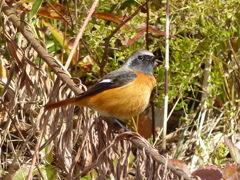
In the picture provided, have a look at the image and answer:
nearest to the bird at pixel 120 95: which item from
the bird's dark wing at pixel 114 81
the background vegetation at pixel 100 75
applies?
the bird's dark wing at pixel 114 81

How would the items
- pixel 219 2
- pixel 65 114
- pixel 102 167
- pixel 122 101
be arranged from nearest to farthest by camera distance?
pixel 102 167
pixel 65 114
pixel 122 101
pixel 219 2

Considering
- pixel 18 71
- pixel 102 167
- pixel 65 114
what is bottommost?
pixel 102 167

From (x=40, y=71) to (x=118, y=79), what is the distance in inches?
27.5

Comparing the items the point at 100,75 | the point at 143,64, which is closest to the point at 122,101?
the point at 143,64

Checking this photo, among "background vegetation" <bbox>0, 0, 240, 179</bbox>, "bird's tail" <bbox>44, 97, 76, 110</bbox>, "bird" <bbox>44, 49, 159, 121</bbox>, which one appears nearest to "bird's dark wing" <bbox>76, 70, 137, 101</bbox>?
"bird" <bbox>44, 49, 159, 121</bbox>

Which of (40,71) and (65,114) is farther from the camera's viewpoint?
(40,71)

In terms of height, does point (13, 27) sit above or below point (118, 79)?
above

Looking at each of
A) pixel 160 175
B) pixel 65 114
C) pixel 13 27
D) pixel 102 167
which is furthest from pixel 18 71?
pixel 160 175

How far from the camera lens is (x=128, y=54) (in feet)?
14.1

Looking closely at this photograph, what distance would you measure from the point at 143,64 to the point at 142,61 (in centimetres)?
3

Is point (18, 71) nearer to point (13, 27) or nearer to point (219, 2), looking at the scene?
point (13, 27)

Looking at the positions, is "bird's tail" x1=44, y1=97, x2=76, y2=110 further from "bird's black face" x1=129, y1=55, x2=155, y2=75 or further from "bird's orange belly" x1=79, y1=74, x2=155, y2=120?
"bird's black face" x1=129, y1=55, x2=155, y2=75

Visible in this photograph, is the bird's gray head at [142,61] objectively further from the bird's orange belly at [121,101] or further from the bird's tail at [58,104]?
the bird's tail at [58,104]

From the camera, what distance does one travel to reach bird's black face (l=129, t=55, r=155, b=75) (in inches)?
163
